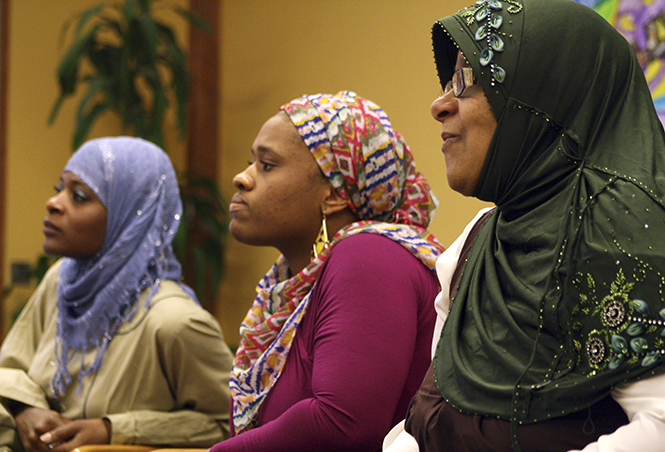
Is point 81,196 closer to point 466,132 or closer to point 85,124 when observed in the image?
point 85,124

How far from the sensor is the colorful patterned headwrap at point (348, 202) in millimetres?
1768

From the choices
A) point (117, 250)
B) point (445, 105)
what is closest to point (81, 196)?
point (117, 250)

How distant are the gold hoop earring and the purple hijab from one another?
2.33 feet

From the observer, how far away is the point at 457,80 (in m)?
1.28

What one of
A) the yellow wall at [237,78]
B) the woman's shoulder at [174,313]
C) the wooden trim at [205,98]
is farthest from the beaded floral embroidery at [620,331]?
the wooden trim at [205,98]

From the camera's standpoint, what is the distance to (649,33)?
204cm

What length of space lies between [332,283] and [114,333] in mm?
986

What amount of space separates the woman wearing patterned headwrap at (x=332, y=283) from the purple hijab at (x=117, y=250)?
2.01 ft

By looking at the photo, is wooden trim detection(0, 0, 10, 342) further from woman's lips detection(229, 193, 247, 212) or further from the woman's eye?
woman's lips detection(229, 193, 247, 212)

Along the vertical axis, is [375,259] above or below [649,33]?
below

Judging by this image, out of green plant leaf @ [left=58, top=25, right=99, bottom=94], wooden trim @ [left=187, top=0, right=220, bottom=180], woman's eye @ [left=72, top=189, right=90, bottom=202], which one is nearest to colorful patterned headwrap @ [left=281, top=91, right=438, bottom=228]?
woman's eye @ [left=72, top=189, right=90, bottom=202]

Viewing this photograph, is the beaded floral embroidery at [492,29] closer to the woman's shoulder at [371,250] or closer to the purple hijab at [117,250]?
the woman's shoulder at [371,250]

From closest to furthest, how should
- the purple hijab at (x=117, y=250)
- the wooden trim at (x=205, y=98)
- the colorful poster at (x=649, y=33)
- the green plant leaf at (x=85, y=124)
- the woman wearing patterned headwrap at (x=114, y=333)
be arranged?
1. the colorful poster at (x=649, y=33)
2. the woman wearing patterned headwrap at (x=114, y=333)
3. the purple hijab at (x=117, y=250)
4. the green plant leaf at (x=85, y=124)
5. the wooden trim at (x=205, y=98)

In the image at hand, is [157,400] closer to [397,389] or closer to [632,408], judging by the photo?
[397,389]
